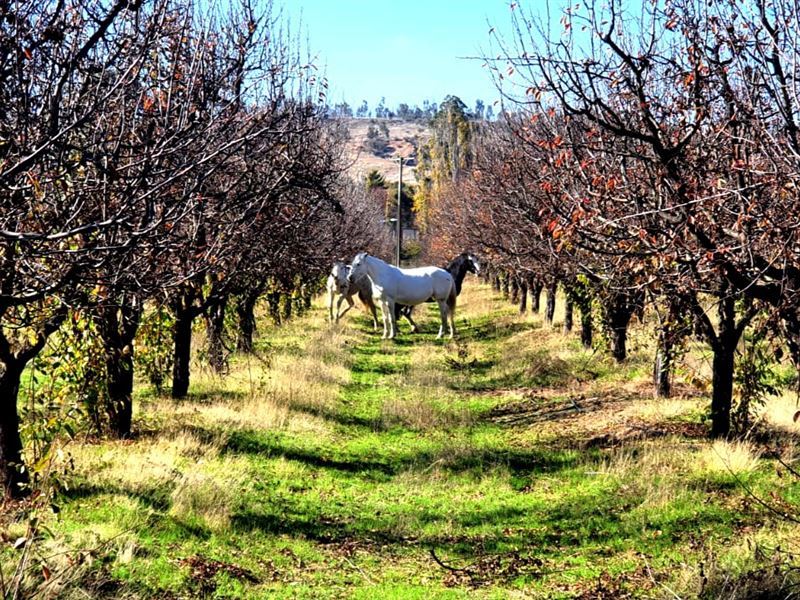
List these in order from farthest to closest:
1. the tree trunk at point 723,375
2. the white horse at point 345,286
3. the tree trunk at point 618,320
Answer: the white horse at point 345,286, the tree trunk at point 618,320, the tree trunk at point 723,375

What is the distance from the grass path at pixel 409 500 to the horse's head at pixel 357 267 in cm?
990

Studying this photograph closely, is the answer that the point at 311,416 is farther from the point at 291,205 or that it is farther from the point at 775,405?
the point at 775,405

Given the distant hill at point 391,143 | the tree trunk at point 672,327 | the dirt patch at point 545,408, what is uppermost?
the distant hill at point 391,143

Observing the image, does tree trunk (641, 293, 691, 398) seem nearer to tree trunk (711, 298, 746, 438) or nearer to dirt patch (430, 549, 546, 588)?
tree trunk (711, 298, 746, 438)

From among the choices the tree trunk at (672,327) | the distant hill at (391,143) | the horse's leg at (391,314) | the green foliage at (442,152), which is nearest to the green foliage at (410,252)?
the green foliage at (442,152)

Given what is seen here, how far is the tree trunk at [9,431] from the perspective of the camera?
7.10m

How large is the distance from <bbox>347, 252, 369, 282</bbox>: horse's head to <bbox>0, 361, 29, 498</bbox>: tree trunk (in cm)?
1669

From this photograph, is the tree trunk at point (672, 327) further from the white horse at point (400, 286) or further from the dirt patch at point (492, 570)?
the white horse at point (400, 286)

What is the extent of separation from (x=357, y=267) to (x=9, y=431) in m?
17.0

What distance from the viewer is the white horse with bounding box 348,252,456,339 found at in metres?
24.1

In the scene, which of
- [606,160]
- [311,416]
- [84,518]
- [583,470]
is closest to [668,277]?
[606,160]

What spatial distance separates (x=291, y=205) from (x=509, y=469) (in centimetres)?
555

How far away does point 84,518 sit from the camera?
678 cm

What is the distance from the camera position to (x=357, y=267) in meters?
23.9
